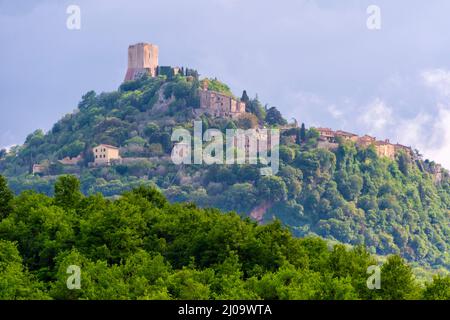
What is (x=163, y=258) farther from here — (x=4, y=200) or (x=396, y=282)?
(x=4, y=200)

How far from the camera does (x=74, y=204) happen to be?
78250mm

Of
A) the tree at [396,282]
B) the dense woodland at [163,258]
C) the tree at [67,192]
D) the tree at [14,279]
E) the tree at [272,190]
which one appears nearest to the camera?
the tree at [396,282]

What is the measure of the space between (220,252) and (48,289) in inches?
353

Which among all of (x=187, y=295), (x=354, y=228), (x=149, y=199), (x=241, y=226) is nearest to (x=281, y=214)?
(x=354, y=228)

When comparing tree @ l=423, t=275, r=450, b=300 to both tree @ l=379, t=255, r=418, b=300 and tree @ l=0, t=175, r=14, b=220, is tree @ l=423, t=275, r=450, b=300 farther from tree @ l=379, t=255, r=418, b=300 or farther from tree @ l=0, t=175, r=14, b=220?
tree @ l=0, t=175, r=14, b=220

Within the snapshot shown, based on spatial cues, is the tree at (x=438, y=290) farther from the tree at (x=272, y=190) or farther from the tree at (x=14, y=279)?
the tree at (x=272, y=190)

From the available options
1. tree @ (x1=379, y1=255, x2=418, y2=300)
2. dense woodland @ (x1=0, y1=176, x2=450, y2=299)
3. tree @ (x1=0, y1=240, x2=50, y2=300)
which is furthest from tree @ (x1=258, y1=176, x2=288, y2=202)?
tree @ (x1=379, y1=255, x2=418, y2=300)

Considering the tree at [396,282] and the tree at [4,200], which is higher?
the tree at [4,200]

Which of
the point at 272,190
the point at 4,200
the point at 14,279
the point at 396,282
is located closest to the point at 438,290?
the point at 396,282

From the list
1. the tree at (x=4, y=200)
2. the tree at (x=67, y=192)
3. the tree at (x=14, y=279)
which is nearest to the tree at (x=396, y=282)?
the tree at (x=14, y=279)

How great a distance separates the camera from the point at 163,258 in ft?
219

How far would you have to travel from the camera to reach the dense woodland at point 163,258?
5753cm

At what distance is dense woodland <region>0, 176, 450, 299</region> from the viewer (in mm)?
57531
